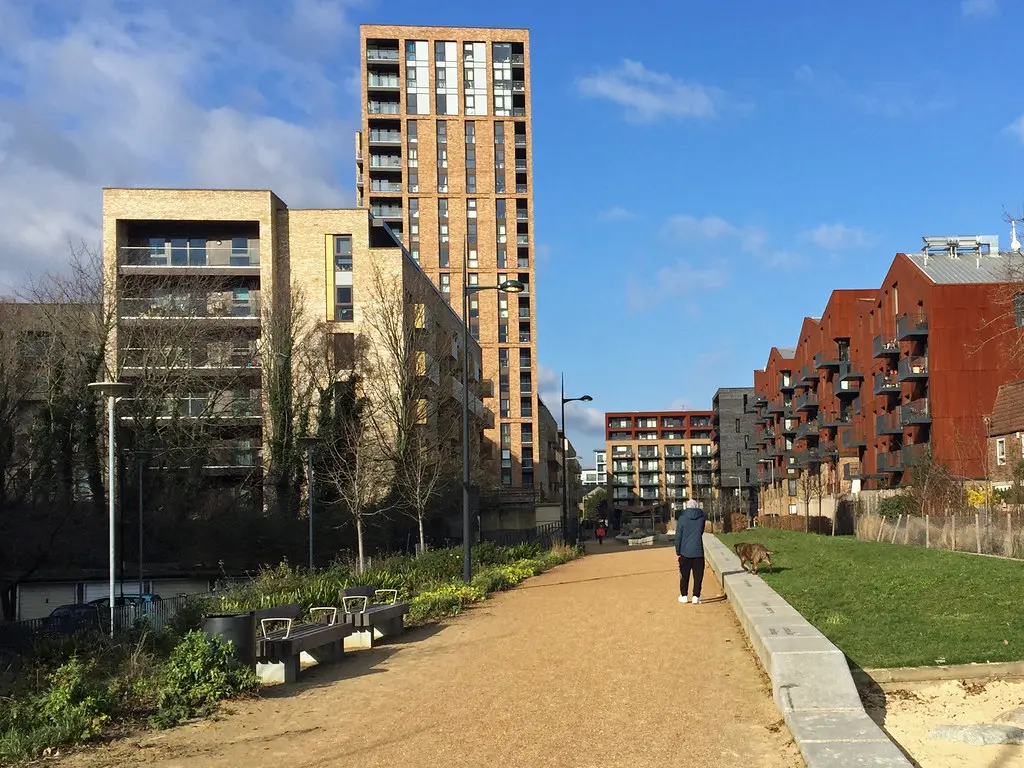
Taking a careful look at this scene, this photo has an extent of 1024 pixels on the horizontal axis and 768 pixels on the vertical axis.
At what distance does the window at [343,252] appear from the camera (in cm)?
5300

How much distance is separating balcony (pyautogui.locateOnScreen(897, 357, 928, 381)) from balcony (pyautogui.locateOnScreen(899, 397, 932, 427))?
49.2 inches

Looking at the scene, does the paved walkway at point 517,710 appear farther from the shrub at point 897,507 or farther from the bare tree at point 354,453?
the shrub at point 897,507

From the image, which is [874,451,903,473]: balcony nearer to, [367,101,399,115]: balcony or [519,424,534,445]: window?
[519,424,534,445]: window

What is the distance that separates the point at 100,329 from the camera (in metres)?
37.0

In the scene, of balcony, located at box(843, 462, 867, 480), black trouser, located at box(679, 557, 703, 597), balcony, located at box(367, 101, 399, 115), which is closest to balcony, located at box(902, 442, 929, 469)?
balcony, located at box(843, 462, 867, 480)

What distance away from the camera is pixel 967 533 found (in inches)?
1048

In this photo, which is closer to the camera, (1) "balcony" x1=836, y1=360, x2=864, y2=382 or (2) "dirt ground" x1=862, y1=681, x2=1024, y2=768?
(2) "dirt ground" x1=862, y1=681, x2=1024, y2=768

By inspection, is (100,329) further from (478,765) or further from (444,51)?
(444,51)

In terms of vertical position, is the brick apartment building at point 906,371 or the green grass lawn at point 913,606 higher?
the brick apartment building at point 906,371

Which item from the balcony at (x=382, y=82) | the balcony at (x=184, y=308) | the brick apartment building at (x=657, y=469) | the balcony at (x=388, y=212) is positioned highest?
the balcony at (x=382, y=82)

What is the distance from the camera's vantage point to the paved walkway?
7.38m

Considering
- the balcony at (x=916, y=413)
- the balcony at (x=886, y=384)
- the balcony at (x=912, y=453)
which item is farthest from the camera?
the balcony at (x=886, y=384)

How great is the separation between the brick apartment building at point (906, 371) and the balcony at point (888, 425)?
7cm

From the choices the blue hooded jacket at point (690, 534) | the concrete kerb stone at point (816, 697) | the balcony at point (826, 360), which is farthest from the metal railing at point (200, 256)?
the concrete kerb stone at point (816, 697)
